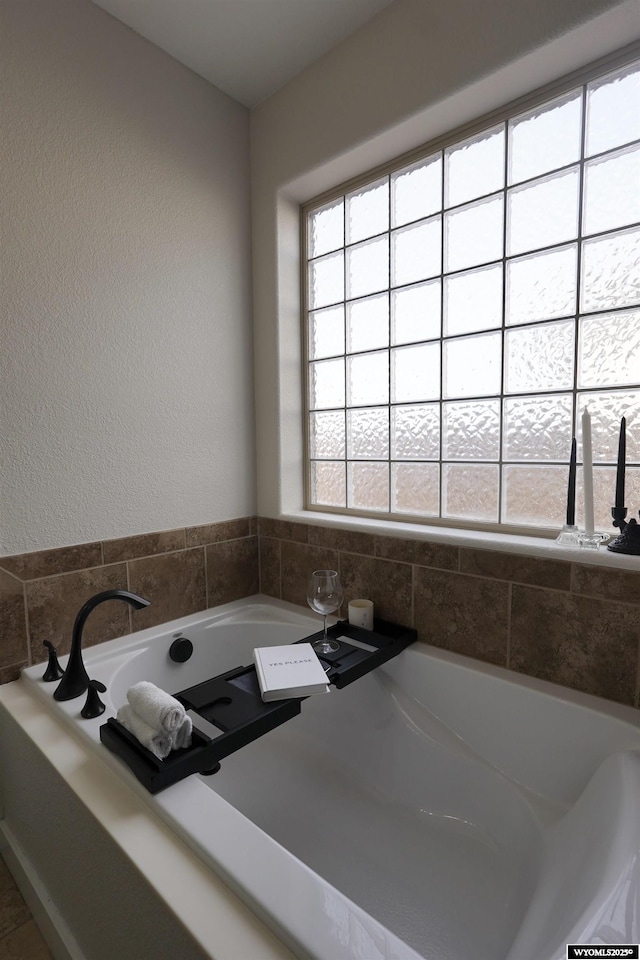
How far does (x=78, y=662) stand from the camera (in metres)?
1.41

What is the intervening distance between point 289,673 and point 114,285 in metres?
1.44

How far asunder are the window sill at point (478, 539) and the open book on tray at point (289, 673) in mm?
509

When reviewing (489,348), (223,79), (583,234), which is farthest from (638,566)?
(223,79)

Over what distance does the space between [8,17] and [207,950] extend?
2.34 meters

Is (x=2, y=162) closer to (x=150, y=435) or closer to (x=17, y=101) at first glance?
(x=17, y=101)

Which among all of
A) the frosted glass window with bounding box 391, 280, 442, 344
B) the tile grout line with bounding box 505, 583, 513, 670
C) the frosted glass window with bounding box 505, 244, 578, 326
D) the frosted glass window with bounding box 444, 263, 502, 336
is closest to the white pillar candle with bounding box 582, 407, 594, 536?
the tile grout line with bounding box 505, 583, 513, 670

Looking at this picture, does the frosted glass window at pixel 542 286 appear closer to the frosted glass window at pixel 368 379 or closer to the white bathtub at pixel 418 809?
the frosted glass window at pixel 368 379

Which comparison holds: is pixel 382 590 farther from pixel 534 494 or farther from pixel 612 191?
pixel 612 191

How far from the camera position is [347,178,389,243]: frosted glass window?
76.7 inches

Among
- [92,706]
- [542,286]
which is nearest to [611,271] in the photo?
[542,286]

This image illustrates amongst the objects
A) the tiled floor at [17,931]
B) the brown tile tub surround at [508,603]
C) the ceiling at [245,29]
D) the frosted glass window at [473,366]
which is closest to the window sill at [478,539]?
the brown tile tub surround at [508,603]

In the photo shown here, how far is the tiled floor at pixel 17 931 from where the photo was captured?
1.27 metres

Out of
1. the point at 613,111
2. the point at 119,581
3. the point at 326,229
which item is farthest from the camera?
the point at 326,229

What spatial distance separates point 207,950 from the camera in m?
0.73
